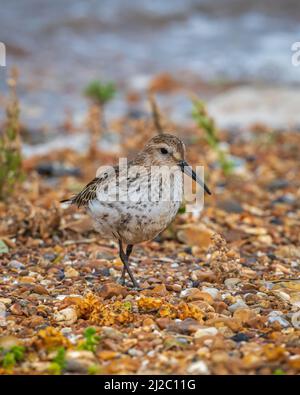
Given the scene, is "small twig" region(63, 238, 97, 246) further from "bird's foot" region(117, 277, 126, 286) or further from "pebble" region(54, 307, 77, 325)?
"pebble" region(54, 307, 77, 325)

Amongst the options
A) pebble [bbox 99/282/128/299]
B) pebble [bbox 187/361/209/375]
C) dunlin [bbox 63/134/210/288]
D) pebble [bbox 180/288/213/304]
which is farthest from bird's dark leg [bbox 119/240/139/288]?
pebble [bbox 187/361/209/375]

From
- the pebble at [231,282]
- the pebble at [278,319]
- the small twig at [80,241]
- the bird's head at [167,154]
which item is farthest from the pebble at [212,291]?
the small twig at [80,241]

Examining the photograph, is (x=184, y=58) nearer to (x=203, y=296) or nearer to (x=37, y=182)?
(x=37, y=182)

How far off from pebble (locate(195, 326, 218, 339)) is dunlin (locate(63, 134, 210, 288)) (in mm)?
949

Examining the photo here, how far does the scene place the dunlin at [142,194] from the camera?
16.1ft

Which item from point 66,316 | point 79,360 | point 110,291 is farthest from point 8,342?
point 110,291

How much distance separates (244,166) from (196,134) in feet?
6.00

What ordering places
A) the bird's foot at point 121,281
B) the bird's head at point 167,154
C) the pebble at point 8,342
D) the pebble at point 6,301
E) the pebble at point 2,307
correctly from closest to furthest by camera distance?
the pebble at point 8,342, the pebble at point 2,307, the pebble at point 6,301, the bird's head at point 167,154, the bird's foot at point 121,281

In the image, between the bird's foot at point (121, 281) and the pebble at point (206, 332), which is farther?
the bird's foot at point (121, 281)

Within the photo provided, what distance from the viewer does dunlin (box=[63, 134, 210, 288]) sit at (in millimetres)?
4922

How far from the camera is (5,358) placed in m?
3.89

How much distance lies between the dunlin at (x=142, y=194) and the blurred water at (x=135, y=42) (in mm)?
7257

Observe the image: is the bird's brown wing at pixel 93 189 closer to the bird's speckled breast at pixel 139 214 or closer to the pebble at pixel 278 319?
the bird's speckled breast at pixel 139 214
